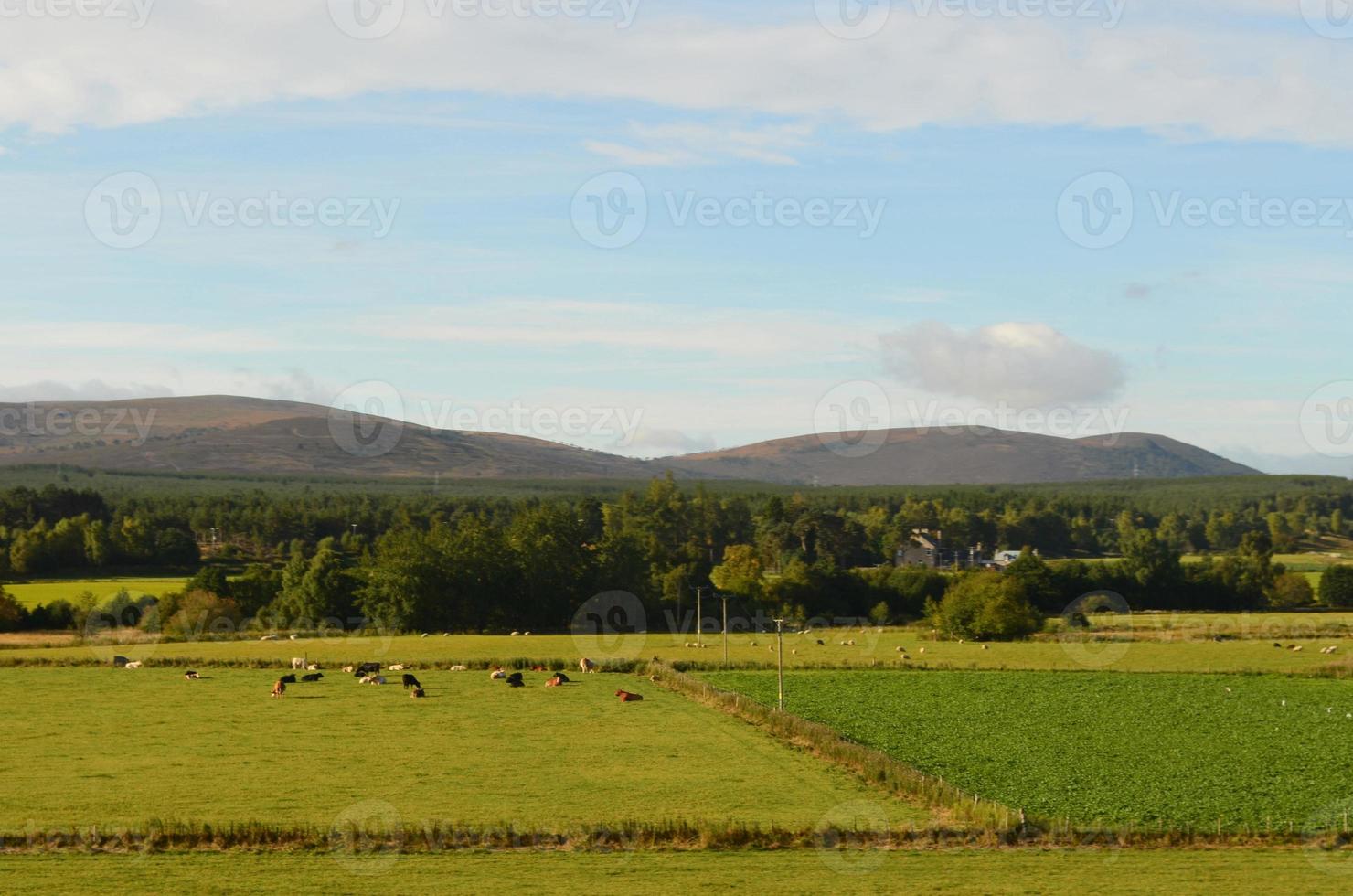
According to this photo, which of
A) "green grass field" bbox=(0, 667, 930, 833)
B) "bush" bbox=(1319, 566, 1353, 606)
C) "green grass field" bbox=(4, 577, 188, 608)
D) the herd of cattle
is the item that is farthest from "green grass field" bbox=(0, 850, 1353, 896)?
"bush" bbox=(1319, 566, 1353, 606)

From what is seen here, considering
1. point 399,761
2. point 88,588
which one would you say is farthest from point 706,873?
point 88,588

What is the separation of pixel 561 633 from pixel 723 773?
5984cm

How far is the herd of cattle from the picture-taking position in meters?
54.3

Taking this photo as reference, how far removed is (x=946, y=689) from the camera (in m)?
58.4

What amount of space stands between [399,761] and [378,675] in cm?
2271

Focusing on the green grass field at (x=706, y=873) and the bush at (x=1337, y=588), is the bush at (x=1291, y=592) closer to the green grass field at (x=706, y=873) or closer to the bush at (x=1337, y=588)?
the bush at (x=1337, y=588)

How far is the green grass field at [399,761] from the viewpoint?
30703 mm

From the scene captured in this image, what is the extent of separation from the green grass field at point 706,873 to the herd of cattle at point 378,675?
26093 mm

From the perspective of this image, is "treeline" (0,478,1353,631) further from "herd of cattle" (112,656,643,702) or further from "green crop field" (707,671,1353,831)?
"green crop field" (707,671,1353,831)

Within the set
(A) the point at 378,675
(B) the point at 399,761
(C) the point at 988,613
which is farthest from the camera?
(C) the point at 988,613

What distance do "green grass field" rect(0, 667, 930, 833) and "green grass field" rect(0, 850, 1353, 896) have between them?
98.4 inches

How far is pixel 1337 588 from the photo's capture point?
109875 millimetres

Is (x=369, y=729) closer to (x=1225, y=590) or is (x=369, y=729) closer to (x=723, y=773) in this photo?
(x=723, y=773)

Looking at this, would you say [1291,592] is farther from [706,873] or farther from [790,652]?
[706,873]
